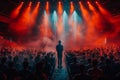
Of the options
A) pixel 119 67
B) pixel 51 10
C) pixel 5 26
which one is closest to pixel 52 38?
pixel 51 10

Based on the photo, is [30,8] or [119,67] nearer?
[119,67]

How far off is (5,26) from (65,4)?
6583mm

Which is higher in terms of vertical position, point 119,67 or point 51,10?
point 51,10

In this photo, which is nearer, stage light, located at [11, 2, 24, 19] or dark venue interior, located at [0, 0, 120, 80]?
dark venue interior, located at [0, 0, 120, 80]

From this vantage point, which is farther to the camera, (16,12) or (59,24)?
(59,24)

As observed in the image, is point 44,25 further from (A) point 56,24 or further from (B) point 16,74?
(B) point 16,74

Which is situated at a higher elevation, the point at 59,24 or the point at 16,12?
the point at 16,12

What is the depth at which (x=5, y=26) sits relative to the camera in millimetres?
31203

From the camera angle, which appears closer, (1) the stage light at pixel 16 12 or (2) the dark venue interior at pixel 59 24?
(2) the dark venue interior at pixel 59 24

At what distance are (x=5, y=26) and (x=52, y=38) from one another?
581 centimetres

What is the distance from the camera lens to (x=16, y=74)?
8.24 m

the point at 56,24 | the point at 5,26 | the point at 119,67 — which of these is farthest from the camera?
the point at 56,24

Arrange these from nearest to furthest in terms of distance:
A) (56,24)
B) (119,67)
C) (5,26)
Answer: (119,67), (5,26), (56,24)

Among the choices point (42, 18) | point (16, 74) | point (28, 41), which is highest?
point (42, 18)
